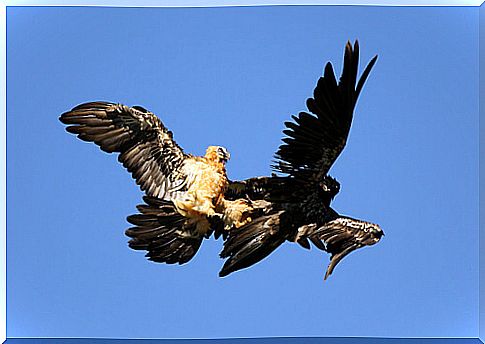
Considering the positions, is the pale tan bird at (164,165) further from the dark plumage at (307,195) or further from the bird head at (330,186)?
the bird head at (330,186)

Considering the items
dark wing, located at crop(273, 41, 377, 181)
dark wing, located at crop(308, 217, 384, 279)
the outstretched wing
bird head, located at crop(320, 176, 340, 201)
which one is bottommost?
dark wing, located at crop(308, 217, 384, 279)

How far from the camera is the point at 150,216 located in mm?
2758

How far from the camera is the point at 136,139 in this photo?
2707 mm

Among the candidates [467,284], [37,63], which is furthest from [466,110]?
[37,63]

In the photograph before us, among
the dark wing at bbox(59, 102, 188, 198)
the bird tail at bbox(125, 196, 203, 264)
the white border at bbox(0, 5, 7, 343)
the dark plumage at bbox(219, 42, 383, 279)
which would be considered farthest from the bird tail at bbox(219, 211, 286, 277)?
the white border at bbox(0, 5, 7, 343)

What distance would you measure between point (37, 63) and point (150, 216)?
688 millimetres

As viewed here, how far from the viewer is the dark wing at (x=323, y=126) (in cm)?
248

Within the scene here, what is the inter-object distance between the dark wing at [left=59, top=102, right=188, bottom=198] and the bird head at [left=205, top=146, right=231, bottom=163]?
7cm

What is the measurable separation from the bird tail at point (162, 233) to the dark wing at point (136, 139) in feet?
0.14

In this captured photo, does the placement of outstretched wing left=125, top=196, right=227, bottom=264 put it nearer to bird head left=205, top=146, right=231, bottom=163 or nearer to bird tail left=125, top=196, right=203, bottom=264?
bird tail left=125, top=196, right=203, bottom=264

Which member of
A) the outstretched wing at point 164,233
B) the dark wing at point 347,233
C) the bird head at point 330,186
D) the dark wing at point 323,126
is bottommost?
the dark wing at point 347,233

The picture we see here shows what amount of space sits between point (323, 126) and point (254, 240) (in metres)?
0.38

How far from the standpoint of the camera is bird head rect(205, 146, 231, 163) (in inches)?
106

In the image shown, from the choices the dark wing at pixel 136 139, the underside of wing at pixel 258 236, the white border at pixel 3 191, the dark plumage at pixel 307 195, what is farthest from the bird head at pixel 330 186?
the white border at pixel 3 191
